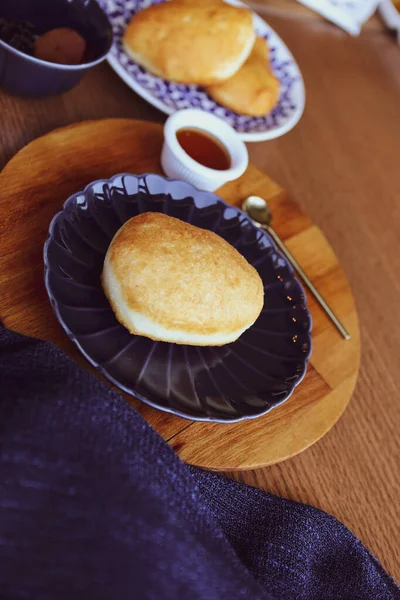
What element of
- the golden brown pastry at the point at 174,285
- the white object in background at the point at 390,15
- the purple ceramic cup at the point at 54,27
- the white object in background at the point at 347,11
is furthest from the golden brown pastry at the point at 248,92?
the white object in background at the point at 390,15

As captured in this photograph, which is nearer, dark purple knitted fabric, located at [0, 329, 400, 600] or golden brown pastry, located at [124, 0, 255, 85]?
dark purple knitted fabric, located at [0, 329, 400, 600]

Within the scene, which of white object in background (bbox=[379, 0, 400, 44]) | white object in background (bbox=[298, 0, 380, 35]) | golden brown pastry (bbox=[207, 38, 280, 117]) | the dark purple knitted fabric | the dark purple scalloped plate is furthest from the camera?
white object in background (bbox=[379, 0, 400, 44])

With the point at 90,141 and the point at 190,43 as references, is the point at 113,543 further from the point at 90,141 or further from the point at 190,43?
the point at 190,43

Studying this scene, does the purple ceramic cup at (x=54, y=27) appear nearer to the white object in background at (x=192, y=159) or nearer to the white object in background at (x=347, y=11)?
the white object in background at (x=192, y=159)

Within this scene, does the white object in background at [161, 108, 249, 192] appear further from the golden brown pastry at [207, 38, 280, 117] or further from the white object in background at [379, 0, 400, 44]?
the white object in background at [379, 0, 400, 44]

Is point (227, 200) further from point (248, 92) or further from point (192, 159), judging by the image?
point (248, 92)

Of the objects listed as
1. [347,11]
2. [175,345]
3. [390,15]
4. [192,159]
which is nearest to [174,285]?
[175,345]

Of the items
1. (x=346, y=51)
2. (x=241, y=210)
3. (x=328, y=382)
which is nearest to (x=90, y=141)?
(x=241, y=210)

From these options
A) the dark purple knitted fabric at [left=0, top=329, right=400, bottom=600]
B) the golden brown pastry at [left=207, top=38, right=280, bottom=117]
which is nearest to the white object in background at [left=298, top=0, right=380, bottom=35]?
the golden brown pastry at [left=207, top=38, right=280, bottom=117]
